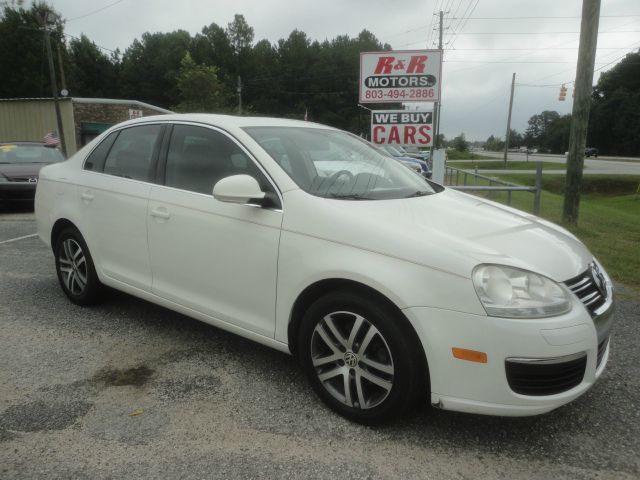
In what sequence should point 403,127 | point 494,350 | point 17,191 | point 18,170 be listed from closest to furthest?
1. point 494,350
2. point 403,127
3. point 17,191
4. point 18,170

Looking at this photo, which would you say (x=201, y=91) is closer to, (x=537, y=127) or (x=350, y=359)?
(x=350, y=359)

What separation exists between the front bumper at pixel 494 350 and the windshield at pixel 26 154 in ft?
37.4

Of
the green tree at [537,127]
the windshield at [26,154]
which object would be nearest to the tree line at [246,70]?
the green tree at [537,127]

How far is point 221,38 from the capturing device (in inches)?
3735

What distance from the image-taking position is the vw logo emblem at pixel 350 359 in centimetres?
261

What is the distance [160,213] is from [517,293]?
2.29m

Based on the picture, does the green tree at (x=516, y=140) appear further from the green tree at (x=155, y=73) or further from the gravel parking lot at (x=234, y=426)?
the gravel parking lot at (x=234, y=426)

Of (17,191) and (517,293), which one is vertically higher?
(517,293)

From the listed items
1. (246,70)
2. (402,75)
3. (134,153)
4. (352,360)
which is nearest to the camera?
(352,360)

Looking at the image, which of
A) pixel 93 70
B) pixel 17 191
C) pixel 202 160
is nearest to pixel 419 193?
pixel 202 160

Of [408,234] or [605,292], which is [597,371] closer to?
[605,292]

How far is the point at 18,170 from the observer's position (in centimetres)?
1045

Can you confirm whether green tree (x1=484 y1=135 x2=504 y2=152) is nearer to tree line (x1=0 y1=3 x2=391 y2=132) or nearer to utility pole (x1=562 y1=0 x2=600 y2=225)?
tree line (x1=0 y1=3 x2=391 y2=132)

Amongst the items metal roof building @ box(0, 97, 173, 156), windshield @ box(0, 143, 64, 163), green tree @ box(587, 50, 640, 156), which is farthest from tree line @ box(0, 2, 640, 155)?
windshield @ box(0, 143, 64, 163)
